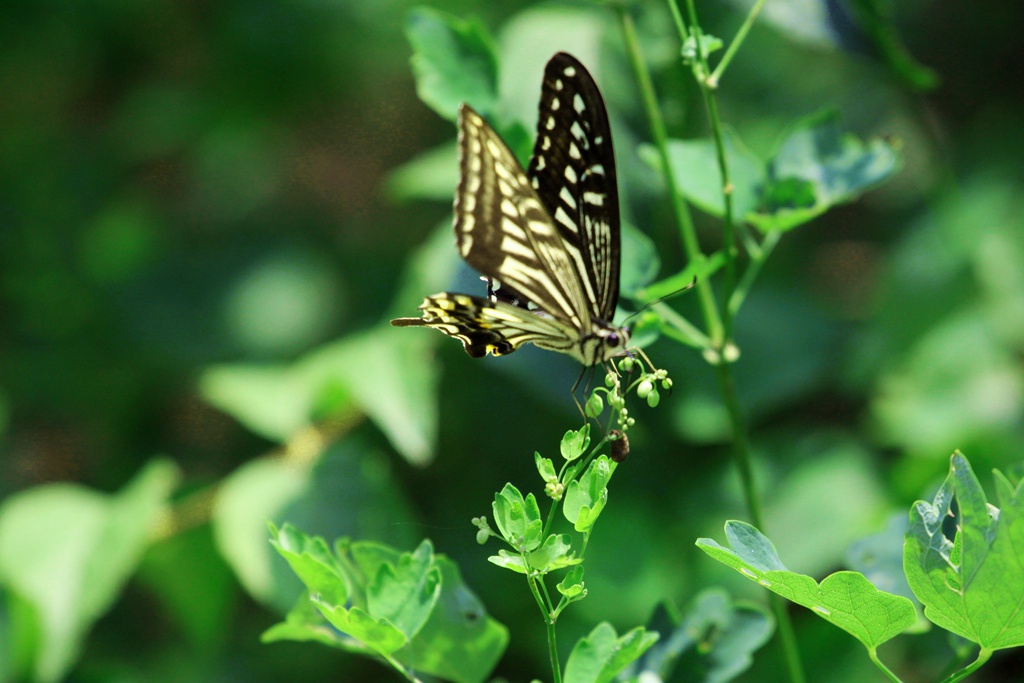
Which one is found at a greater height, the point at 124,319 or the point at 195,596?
the point at 124,319

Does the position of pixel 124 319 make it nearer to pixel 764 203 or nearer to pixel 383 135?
pixel 383 135

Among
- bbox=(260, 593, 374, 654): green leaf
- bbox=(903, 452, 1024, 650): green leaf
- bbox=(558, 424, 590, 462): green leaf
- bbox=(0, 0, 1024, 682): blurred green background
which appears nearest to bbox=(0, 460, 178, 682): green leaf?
bbox=(0, 0, 1024, 682): blurred green background

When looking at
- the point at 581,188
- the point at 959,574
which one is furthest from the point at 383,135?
the point at 959,574

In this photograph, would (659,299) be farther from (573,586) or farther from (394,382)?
(394,382)

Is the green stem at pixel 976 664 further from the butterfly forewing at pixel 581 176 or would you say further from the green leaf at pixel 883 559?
the butterfly forewing at pixel 581 176

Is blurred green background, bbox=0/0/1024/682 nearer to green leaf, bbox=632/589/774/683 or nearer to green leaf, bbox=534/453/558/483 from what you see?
green leaf, bbox=632/589/774/683

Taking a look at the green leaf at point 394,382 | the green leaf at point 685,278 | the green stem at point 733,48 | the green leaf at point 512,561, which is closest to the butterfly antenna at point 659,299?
the green leaf at point 685,278
